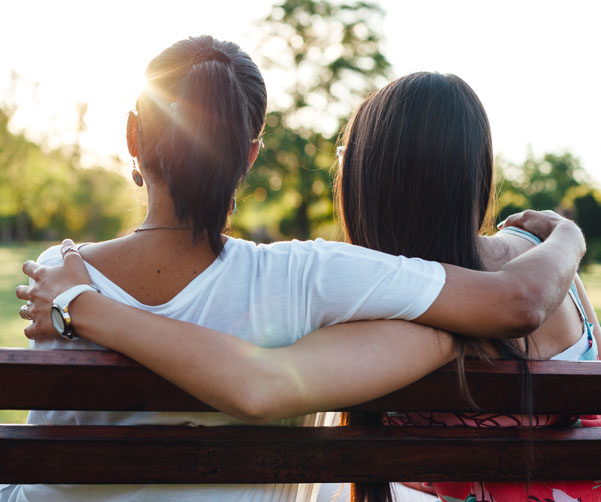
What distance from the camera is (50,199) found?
147ft

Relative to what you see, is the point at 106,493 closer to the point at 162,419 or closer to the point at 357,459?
the point at 162,419

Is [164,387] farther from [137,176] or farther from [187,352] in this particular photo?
[137,176]

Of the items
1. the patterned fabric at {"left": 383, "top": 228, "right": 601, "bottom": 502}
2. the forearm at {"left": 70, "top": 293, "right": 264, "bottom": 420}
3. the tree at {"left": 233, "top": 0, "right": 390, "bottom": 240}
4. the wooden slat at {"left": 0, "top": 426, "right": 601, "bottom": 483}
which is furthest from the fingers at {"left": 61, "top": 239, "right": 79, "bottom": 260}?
the tree at {"left": 233, "top": 0, "right": 390, "bottom": 240}

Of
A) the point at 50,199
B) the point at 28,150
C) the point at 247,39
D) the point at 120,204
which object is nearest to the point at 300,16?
the point at 247,39

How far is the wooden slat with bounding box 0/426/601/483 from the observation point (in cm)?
156

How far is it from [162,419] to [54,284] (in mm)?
443

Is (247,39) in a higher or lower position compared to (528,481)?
higher

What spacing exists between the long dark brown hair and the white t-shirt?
32cm

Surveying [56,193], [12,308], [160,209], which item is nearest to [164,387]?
[160,209]

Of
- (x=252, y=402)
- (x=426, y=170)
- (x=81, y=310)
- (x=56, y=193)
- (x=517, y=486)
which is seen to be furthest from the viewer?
(x=56, y=193)

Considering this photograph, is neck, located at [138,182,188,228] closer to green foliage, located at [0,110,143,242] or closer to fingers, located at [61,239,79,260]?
fingers, located at [61,239,79,260]

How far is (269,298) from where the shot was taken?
5.45ft

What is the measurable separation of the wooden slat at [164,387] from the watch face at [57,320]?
0.29 feet

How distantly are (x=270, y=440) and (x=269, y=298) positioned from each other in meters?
0.35
